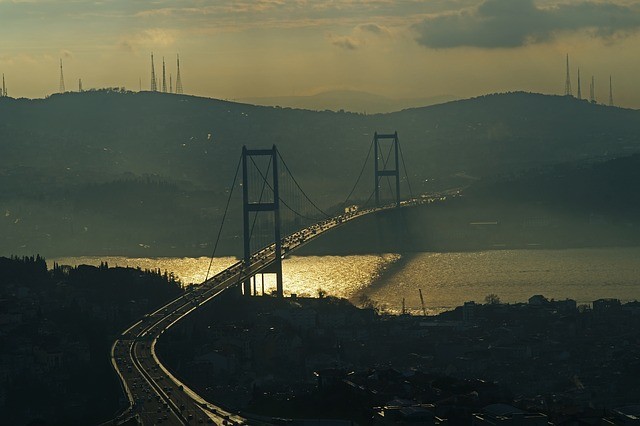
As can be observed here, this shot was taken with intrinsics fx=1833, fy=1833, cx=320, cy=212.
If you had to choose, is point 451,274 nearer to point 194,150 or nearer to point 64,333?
point 64,333

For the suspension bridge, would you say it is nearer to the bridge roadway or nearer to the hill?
the bridge roadway

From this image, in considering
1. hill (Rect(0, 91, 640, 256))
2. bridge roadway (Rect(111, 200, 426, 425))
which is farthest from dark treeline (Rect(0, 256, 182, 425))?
hill (Rect(0, 91, 640, 256))

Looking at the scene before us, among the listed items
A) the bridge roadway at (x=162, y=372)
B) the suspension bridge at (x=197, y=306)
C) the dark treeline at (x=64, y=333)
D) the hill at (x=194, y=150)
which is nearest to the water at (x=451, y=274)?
the suspension bridge at (x=197, y=306)

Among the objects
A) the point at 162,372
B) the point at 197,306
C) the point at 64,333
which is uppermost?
the point at 197,306

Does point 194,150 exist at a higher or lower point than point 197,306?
higher

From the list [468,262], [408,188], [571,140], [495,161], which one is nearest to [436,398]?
[468,262]

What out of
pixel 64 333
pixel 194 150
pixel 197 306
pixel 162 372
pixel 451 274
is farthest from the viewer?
pixel 194 150

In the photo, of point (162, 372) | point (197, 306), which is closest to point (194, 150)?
point (197, 306)
